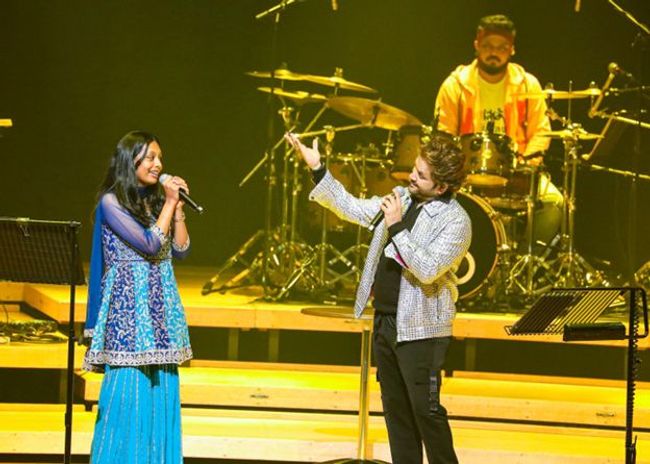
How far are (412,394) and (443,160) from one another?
0.92 m

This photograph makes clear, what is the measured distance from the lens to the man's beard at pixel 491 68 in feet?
27.1

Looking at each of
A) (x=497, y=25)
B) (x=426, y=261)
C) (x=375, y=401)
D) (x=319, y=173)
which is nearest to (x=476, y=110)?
(x=497, y=25)

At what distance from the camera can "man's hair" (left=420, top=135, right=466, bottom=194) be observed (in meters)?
4.46

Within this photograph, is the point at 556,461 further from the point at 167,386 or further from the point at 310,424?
the point at 167,386

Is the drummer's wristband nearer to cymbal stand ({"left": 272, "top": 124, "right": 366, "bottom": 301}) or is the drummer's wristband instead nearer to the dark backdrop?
cymbal stand ({"left": 272, "top": 124, "right": 366, "bottom": 301})

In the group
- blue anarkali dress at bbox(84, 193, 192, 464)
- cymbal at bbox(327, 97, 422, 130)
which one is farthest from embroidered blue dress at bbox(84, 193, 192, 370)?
cymbal at bbox(327, 97, 422, 130)

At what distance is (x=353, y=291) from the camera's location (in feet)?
26.1

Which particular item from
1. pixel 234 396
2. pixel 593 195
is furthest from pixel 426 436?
pixel 593 195

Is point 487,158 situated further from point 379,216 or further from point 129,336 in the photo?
point 129,336

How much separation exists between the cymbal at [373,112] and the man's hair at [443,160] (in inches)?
121

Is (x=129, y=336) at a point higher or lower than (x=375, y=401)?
higher

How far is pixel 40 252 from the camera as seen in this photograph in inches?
176

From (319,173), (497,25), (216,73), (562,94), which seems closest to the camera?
(319,173)

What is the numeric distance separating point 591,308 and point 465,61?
5274 millimetres
